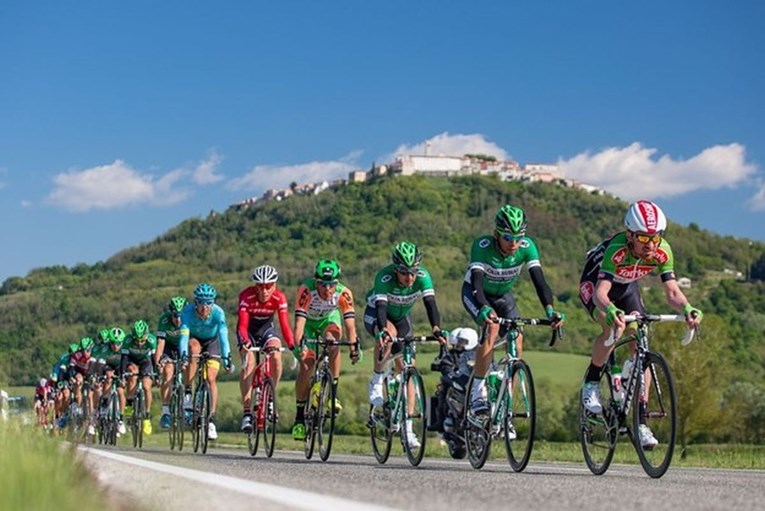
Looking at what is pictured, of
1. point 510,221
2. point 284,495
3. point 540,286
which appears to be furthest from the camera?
point 540,286

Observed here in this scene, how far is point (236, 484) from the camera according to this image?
7430 millimetres

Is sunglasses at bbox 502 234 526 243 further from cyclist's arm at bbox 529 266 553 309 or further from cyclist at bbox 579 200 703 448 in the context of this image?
cyclist at bbox 579 200 703 448

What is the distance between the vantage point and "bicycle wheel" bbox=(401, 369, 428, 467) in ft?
41.0

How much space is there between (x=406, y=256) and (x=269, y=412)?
3728mm

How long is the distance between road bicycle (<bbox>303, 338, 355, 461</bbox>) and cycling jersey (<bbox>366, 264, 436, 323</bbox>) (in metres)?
0.74

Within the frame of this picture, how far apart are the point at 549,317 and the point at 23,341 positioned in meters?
130

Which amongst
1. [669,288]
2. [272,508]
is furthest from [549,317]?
[272,508]

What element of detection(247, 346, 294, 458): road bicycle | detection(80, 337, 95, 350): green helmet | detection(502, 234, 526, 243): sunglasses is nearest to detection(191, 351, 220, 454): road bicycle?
detection(247, 346, 294, 458): road bicycle

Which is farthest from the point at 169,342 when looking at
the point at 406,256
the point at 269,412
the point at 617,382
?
the point at 617,382

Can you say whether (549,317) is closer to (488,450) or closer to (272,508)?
(488,450)

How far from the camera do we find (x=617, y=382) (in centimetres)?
1048

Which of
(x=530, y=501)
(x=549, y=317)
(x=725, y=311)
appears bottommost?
(x=530, y=501)

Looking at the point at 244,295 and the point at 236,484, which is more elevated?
the point at 244,295

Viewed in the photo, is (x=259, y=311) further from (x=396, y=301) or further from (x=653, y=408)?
(x=653, y=408)
